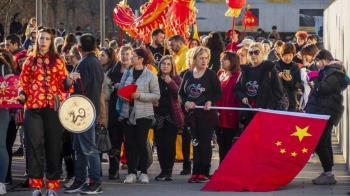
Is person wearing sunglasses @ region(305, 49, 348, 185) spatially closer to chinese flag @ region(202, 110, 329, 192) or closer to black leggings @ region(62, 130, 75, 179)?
chinese flag @ region(202, 110, 329, 192)

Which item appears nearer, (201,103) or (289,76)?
(201,103)

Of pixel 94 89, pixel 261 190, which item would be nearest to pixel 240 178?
pixel 261 190

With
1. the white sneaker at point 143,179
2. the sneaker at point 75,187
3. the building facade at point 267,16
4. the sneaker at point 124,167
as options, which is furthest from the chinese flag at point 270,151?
the building facade at point 267,16

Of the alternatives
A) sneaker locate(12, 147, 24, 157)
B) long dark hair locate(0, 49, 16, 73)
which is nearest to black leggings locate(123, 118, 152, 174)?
long dark hair locate(0, 49, 16, 73)

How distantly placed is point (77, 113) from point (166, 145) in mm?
2523

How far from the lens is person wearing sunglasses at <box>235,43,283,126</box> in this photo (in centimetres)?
1459

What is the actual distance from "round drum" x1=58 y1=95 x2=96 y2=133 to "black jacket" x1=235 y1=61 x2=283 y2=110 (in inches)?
97.0

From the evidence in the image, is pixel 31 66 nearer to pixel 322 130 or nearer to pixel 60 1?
pixel 322 130

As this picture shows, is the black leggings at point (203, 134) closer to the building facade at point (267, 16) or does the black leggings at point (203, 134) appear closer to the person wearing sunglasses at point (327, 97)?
the person wearing sunglasses at point (327, 97)

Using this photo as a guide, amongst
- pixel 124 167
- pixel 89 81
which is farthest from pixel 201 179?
pixel 89 81

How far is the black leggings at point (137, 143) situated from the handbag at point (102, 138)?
58 centimetres

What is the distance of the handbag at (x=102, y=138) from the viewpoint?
13.9m

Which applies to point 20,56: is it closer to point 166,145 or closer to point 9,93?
point 166,145

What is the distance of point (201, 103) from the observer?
14648 millimetres
